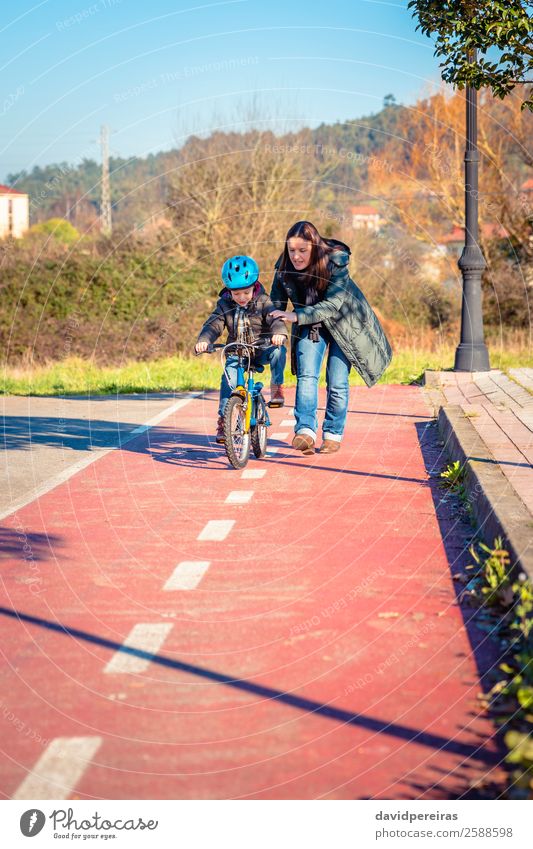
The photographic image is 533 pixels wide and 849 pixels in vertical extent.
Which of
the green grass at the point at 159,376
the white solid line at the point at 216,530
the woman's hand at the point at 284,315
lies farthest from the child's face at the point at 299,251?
the green grass at the point at 159,376

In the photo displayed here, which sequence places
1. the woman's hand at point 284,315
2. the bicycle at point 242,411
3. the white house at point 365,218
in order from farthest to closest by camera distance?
the white house at point 365,218 < the bicycle at point 242,411 < the woman's hand at point 284,315

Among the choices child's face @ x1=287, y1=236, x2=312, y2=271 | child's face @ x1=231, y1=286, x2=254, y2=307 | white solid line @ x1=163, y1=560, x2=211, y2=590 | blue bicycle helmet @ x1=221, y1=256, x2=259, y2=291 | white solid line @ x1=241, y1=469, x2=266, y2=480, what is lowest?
white solid line @ x1=163, y1=560, x2=211, y2=590

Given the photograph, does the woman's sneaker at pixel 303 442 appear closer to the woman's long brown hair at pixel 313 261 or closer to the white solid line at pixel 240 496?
the woman's long brown hair at pixel 313 261

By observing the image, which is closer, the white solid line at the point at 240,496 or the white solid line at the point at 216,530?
the white solid line at the point at 216,530

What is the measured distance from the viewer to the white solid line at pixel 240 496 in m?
8.04

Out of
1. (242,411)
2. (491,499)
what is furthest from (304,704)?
(242,411)

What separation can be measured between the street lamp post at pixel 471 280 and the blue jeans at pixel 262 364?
6.83m

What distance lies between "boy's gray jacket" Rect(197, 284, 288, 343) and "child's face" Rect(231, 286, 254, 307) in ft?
0.14

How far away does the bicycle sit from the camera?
9055mm

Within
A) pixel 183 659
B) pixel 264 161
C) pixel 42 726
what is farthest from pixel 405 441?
pixel 264 161

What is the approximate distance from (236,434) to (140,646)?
447cm

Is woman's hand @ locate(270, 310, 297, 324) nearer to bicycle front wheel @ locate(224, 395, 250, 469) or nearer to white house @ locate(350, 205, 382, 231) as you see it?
bicycle front wheel @ locate(224, 395, 250, 469)

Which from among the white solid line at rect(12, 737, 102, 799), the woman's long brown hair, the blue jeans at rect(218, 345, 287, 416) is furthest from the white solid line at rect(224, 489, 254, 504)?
the white solid line at rect(12, 737, 102, 799)
